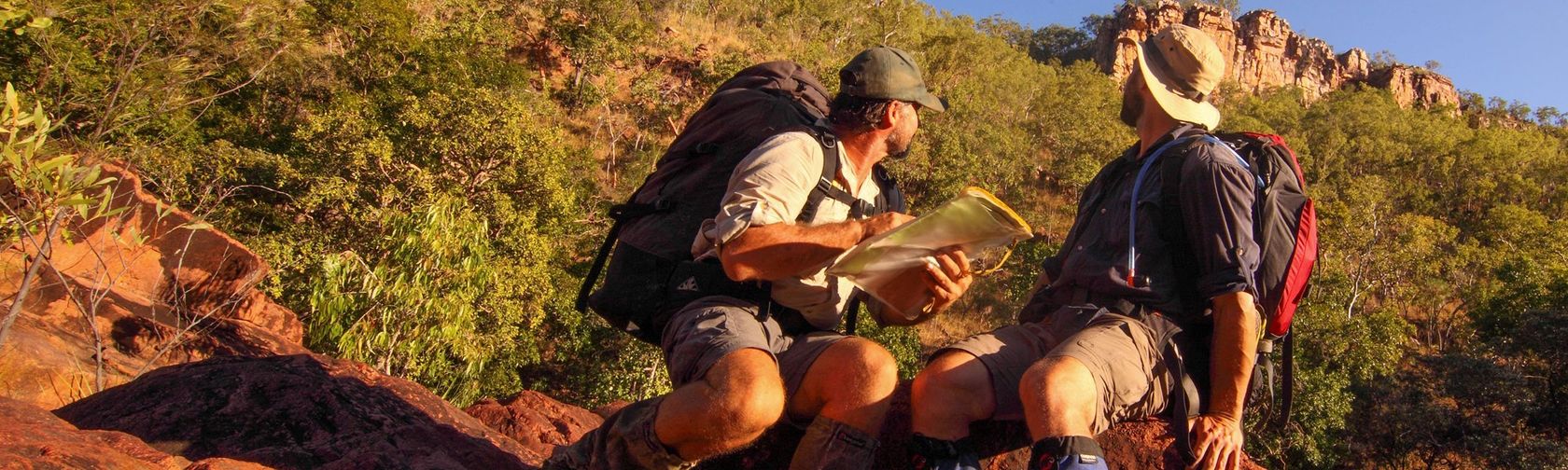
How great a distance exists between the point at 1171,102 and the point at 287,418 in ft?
10.4

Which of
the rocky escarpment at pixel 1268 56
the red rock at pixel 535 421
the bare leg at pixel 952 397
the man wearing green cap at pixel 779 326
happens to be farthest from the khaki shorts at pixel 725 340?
the rocky escarpment at pixel 1268 56

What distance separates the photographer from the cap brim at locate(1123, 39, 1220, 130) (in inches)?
127

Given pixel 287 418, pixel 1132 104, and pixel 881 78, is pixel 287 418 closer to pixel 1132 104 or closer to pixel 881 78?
pixel 881 78

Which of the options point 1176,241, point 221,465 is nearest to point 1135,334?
point 1176,241

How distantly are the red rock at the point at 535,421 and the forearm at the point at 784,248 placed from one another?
2.26m

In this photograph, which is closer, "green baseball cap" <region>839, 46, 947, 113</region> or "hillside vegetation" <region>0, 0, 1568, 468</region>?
"green baseball cap" <region>839, 46, 947, 113</region>

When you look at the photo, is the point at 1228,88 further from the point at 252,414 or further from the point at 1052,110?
the point at 252,414

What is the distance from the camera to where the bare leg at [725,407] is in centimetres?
262

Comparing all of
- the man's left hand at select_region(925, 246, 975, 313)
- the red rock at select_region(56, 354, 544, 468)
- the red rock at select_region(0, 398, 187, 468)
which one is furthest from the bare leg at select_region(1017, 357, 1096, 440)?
the red rock at select_region(0, 398, 187, 468)

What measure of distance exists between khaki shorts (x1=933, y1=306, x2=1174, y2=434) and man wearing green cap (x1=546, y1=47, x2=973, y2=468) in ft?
0.79

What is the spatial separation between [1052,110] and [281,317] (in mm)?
35739

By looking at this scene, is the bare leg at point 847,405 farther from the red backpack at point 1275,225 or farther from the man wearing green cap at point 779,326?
the red backpack at point 1275,225

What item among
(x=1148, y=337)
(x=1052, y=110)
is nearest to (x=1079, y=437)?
(x=1148, y=337)

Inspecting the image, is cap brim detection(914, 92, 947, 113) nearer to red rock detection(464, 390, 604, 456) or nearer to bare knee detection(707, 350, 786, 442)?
bare knee detection(707, 350, 786, 442)
